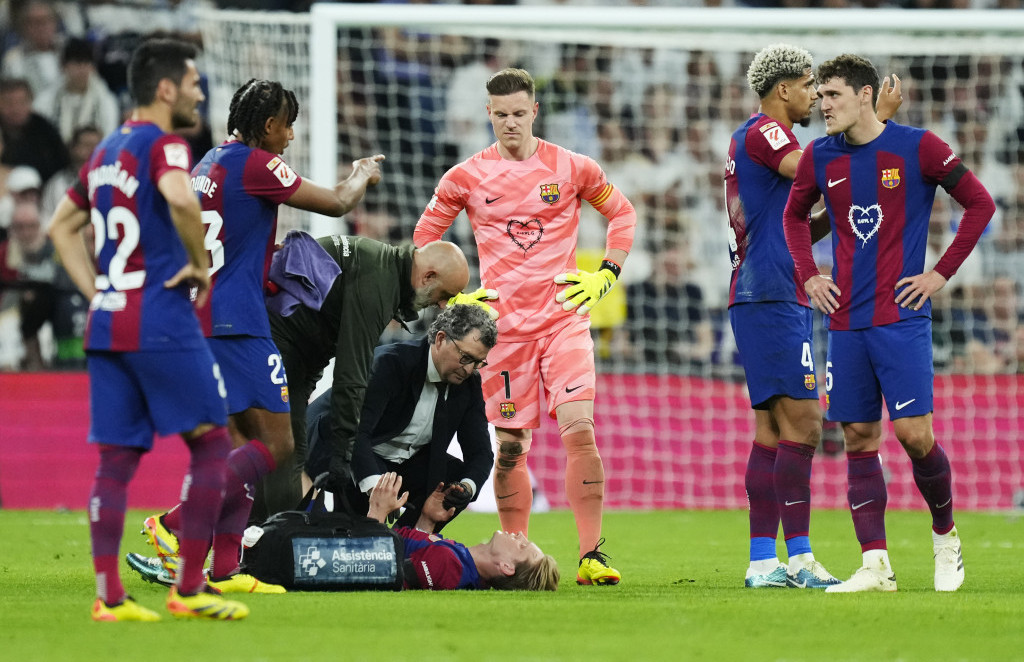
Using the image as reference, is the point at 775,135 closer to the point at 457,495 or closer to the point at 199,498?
the point at 457,495

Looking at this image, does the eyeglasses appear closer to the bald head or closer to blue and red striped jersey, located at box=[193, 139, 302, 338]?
the bald head

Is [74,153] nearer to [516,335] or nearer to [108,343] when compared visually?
[516,335]

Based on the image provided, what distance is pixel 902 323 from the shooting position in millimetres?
5715

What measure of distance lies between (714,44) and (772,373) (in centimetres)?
587

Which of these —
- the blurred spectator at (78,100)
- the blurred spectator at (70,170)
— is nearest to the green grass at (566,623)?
the blurred spectator at (70,170)

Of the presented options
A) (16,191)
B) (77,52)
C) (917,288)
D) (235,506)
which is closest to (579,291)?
(917,288)

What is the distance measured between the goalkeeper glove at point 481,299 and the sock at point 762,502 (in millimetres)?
1365

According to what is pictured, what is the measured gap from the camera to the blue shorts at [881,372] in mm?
5656

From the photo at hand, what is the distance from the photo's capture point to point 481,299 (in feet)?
21.8

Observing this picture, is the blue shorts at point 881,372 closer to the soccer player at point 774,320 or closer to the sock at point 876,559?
the soccer player at point 774,320

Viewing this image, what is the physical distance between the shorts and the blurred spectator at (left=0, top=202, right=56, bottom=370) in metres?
7.18

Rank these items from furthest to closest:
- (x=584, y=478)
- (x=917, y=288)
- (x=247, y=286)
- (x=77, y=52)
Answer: (x=77, y=52) → (x=584, y=478) → (x=917, y=288) → (x=247, y=286)

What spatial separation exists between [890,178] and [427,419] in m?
2.29

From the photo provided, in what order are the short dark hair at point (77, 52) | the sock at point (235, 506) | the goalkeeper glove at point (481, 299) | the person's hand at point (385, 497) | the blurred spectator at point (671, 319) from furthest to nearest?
the short dark hair at point (77, 52) < the blurred spectator at point (671, 319) < the goalkeeper glove at point (481, 299) < the person's hand at point (385, 497) < the sock at point (235, 506)
